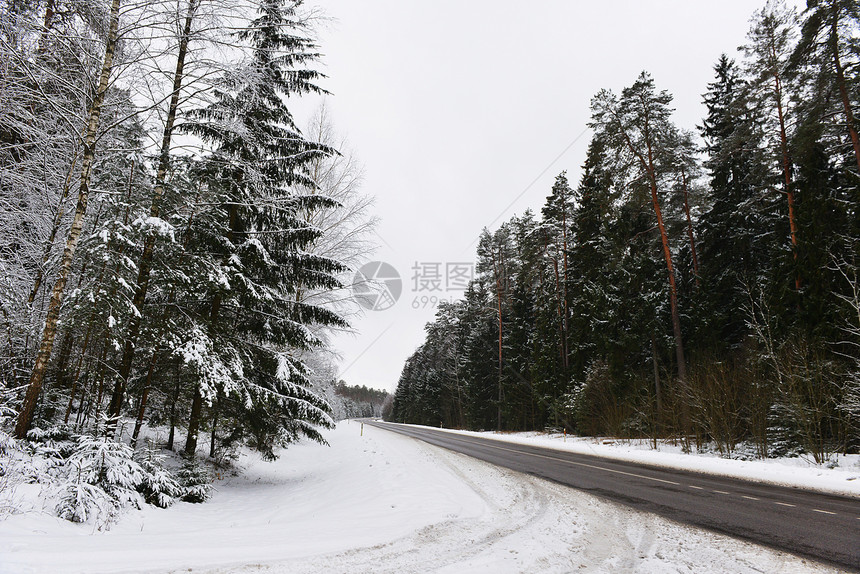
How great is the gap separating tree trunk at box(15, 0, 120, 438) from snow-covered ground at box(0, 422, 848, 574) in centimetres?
203

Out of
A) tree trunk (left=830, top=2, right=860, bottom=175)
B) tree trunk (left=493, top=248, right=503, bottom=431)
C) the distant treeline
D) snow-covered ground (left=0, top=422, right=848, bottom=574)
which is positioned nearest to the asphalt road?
snow-covered ground (left=0, top=422, right=848, bottom=574)

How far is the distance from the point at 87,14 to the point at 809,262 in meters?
20.7

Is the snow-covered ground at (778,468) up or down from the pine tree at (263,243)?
down

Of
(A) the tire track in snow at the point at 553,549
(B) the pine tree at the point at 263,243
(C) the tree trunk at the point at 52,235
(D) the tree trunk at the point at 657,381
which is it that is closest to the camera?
(A) the tire track in snow at the point at 553,549

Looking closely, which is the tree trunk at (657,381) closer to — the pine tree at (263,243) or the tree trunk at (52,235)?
the pine tree at (263,243)

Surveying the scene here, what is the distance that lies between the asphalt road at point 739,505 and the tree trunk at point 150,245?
365 inches

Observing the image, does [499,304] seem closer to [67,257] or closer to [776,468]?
[776,468]

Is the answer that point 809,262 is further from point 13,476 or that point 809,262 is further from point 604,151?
point 13,476

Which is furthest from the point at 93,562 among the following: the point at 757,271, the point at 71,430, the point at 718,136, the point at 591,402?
the point at 718,136

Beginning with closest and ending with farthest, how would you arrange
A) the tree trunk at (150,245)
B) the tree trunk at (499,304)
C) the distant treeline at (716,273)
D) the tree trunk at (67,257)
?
1. the tree trunk at (67,257)
2. the tree trunk at (150,245)
3. the distant treeline at (716,273)
4. the tree trunk at (499,304)

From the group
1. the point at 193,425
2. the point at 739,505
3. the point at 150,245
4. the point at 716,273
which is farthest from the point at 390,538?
the point at 716,273

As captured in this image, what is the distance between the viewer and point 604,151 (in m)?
21.9

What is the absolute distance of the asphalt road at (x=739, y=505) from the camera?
4.92 meters

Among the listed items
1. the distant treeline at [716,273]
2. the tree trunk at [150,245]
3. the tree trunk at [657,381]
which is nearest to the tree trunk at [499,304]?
the distant treeline at [716,273]
